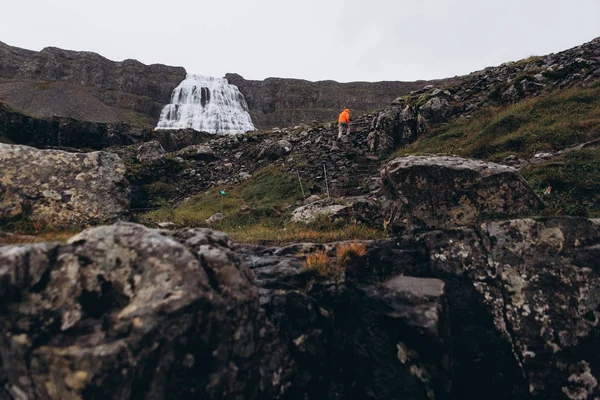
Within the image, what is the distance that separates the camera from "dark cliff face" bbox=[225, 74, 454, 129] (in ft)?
251

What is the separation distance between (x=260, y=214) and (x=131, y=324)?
897 centimetres

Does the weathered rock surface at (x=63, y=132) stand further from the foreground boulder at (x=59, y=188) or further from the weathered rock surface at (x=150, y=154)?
the foreground boulder at (x=59, y=188)

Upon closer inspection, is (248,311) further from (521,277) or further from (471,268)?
(521,277)

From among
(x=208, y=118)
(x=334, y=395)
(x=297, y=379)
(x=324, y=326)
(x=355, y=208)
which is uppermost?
(x=208, y=118)

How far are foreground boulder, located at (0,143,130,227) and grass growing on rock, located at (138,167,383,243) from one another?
1.10 meters

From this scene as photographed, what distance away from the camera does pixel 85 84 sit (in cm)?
7362

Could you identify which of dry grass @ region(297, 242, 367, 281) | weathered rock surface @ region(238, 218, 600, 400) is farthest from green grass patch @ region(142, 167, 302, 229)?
weathered rock surface @ region(238, 218, 600, 400)

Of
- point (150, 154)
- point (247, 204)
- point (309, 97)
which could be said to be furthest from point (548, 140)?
point (309, 97)

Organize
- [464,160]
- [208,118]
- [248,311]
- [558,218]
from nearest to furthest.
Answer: [248,311], [558,218], [464,160], [208,118]

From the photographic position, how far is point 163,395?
398cm

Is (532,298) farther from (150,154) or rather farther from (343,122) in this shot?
(150,154)

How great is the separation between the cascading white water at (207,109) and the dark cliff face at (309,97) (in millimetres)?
10204

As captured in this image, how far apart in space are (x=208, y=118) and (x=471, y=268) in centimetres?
5440

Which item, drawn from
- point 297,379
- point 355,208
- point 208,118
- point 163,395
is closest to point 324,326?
point 297,379
